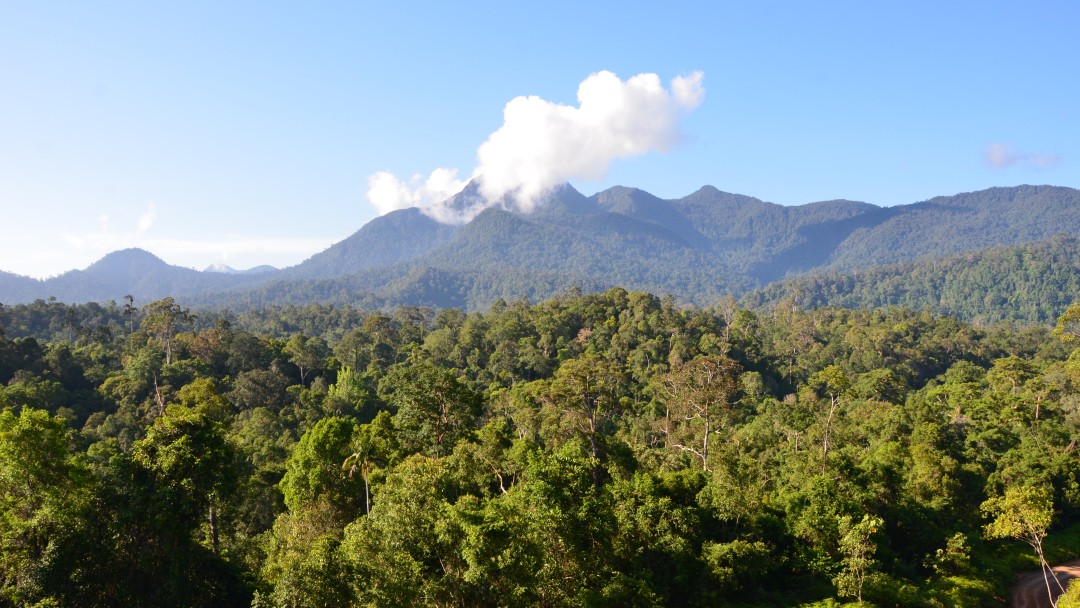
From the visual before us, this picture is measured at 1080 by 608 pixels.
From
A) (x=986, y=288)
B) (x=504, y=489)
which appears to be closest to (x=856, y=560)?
(x=504, y=489)

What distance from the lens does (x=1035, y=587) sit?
73.6 feet

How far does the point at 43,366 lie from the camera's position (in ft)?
143

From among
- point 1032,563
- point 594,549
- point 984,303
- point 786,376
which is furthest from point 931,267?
point 594,549

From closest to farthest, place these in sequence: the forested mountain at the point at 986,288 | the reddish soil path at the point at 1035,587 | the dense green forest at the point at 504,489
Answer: the dense green forest at the point at 504,489, the reddish soil path at the point at 1035,587, the forested mountain at the point at 986,288

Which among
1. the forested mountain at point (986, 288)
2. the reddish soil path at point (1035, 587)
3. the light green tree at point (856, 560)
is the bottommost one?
the reddish soil path at point (1035, 587)

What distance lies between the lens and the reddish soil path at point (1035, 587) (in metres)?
21.2

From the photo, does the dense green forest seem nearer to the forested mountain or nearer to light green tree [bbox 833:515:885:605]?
light green tree [bbox 833:515:885:605]

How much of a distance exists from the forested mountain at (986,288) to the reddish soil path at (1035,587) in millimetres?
122755

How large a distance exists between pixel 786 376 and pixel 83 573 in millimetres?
60456

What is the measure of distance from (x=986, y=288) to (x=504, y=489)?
650 ft

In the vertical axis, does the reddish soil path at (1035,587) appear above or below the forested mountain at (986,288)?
below

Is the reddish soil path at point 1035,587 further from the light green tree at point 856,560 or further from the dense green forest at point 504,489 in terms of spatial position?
the light green tree at point 856,560

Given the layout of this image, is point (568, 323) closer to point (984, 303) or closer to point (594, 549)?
point (594, 549)

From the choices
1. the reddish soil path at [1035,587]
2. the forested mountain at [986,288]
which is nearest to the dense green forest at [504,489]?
the reddish soil path at [1035,587]
